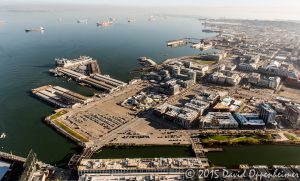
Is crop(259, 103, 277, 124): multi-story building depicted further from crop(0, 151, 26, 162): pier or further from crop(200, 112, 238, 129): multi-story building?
crop(0, 151, 26, 162): pier

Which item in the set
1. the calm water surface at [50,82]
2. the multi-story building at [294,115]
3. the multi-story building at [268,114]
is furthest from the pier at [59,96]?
the multi-story building at [294,115]

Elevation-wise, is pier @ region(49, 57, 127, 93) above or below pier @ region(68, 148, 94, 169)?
above

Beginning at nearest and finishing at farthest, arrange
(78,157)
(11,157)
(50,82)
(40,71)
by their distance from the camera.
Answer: (11,157)
(78,157)
(50,82)
(40,71)

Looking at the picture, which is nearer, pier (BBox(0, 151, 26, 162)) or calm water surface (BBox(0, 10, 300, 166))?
pier (BBox(0, 151, 26, 162))

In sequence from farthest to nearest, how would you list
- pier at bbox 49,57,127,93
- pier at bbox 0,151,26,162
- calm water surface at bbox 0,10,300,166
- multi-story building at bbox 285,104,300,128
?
1. pier at bbox 49,57,127,93
2. multi-story building at bbox 285,104,300,128
3. calm water surface at bbox 0,10,300,166
4. pier at bbox 0,151,26,162

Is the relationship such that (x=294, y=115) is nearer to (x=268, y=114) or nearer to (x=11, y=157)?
(x=268, y=114)

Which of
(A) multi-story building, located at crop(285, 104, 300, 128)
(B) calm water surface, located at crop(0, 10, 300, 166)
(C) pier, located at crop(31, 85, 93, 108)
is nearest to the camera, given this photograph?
(B) calm water surface, located at crop(0, 10, 300, 166)

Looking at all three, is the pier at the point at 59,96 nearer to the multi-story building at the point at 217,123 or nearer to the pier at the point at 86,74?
the pier at the point at 86,74

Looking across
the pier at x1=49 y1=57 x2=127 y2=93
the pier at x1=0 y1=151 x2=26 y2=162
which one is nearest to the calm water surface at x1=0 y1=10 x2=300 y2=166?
the pier at x1=0 y1=151 x2=26 y2=162

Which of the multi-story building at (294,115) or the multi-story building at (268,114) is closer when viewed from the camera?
the multi-story building at (268,114)

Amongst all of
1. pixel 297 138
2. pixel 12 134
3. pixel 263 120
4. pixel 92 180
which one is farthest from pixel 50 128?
pixel 297 138

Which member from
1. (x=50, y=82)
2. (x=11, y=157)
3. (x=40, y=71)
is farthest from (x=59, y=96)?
(x=40, y=71)
